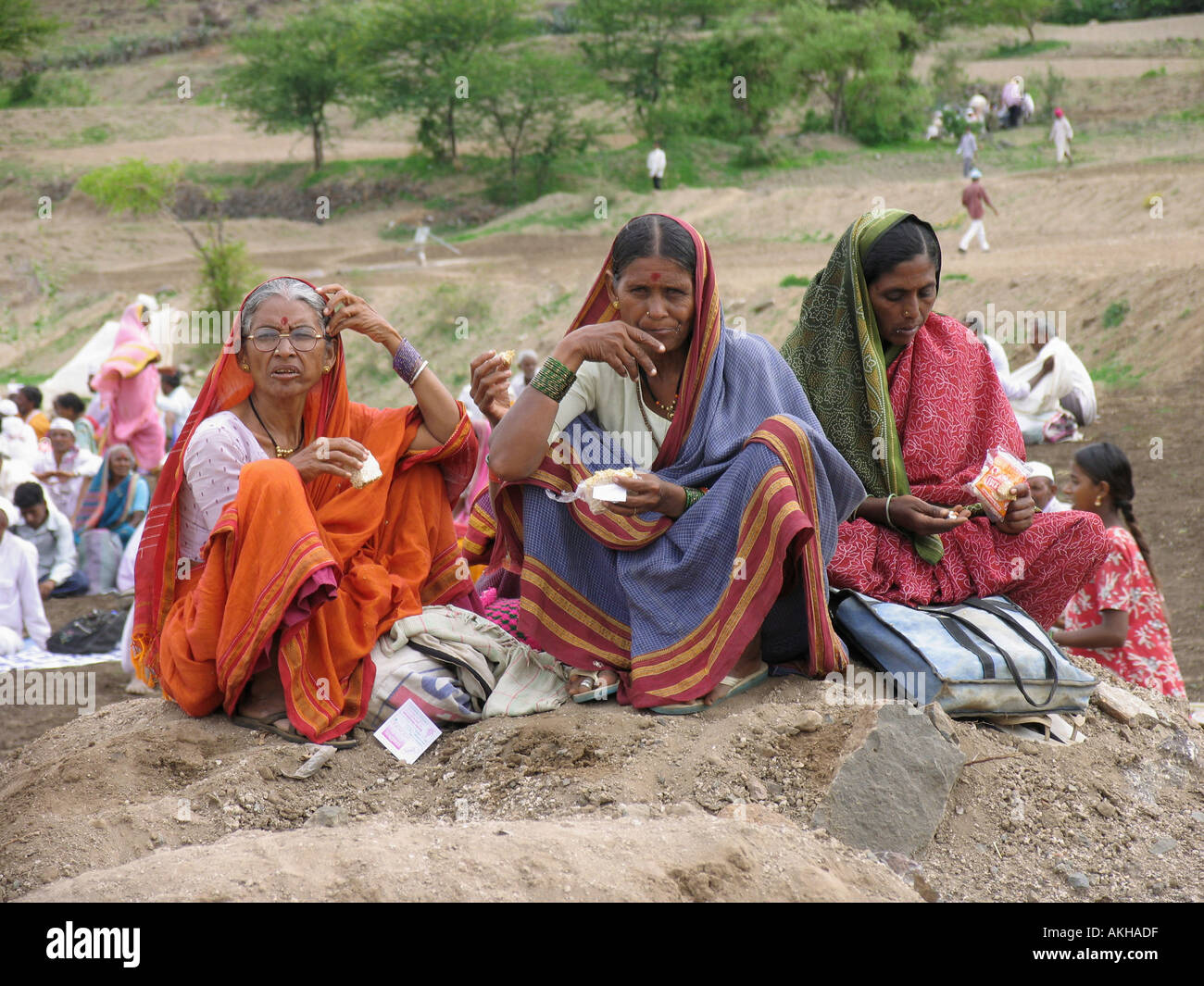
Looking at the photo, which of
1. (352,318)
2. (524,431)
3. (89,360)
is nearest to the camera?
(524,431)

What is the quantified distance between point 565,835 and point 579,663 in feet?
3.24

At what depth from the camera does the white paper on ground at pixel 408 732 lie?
152 inches

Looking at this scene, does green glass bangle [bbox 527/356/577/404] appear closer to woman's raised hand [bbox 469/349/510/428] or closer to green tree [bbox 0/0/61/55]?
woman's raised hand [bbox 469/349/510/428]

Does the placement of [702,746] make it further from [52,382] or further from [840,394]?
[52,382]

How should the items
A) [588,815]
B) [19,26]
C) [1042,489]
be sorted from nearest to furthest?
[588,815]
[1042,489]
[19,26]

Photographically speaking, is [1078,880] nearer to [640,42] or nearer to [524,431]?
[524,431]

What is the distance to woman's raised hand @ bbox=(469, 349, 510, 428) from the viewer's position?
13.2 feet

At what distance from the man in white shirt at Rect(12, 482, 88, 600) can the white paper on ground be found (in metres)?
6.76

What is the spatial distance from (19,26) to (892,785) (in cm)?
3556

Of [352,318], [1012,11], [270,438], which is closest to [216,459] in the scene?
[270,438]

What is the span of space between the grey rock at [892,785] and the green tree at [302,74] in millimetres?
28297

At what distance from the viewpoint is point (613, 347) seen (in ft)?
12.0

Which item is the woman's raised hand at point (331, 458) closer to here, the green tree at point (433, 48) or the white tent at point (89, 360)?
the white tent at point (89, 360)

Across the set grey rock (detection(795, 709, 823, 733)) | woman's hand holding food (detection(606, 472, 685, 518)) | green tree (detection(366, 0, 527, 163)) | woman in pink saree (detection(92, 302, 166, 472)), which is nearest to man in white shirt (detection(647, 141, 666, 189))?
green tree (detection(366, 0, 527, 163))
